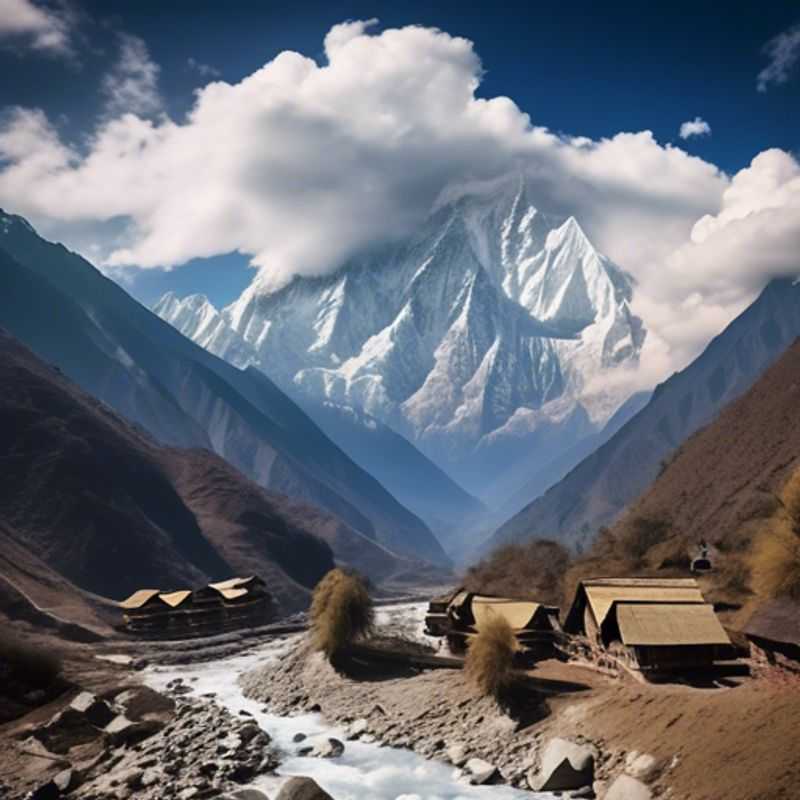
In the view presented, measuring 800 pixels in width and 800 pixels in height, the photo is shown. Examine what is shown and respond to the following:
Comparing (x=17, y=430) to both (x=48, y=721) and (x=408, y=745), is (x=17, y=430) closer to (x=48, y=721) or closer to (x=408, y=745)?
(x=48, y=721)

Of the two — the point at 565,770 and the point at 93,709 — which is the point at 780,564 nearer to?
the point at 565,770

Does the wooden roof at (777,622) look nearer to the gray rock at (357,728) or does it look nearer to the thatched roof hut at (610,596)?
the thatched roof hut at (610,596)

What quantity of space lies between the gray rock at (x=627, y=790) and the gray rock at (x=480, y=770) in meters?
6.87

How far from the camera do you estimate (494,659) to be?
4766 centimetres

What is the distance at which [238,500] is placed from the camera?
190 meters

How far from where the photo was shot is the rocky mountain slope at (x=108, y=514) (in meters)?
128

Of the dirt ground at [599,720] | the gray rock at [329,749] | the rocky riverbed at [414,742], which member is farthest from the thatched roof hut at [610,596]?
the gray rock at [329,749]

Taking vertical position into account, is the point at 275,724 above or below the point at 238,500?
below

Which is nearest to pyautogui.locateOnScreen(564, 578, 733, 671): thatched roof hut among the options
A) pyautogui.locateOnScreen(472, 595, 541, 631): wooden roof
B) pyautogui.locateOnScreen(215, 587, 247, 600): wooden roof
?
pyautogui.locateOnScreen(472, 595, 541, 631): wooden roof

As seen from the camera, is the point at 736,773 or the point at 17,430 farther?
the point at 17,430

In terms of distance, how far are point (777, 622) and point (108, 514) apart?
124679 mm

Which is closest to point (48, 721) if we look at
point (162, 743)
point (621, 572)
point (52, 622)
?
point (162, 743)

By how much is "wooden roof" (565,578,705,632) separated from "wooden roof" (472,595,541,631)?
144 inches

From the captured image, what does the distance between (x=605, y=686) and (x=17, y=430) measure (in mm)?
132280
